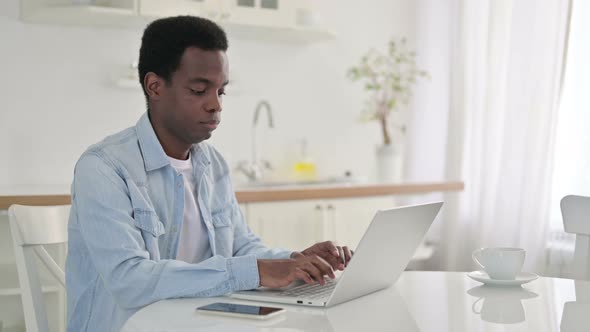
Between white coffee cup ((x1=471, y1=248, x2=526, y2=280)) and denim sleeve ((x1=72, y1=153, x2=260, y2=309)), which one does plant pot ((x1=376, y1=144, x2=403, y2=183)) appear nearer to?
white coffee cup ((x1=471, y1=248, x2=526, y2=280))

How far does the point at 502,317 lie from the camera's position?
1.24 metres

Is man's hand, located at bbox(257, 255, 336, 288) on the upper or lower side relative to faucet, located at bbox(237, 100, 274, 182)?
upper

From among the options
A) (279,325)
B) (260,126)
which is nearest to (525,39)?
(260,126)

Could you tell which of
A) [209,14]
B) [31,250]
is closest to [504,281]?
[31,250]

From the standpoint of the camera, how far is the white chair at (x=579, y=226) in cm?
184

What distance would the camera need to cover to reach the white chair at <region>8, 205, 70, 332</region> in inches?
63.3

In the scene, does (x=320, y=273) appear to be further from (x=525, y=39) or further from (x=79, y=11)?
(x=525, y=39)

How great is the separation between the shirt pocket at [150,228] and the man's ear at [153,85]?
291 mm

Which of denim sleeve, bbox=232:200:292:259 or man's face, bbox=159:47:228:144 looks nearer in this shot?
man's face, bbox=159:47:228:144

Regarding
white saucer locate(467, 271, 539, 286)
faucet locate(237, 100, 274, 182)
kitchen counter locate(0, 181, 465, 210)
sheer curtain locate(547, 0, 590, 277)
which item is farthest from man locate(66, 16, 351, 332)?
sheer curtain locate(547, 0, 590, 277)

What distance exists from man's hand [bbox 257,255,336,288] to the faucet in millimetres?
2271

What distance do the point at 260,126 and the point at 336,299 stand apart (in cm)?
263

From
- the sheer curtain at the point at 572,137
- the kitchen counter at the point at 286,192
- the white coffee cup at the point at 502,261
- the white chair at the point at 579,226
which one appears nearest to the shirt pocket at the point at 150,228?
the white coffee cup at the point at 502,261

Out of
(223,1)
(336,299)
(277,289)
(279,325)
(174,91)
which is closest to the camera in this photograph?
(279,325)
